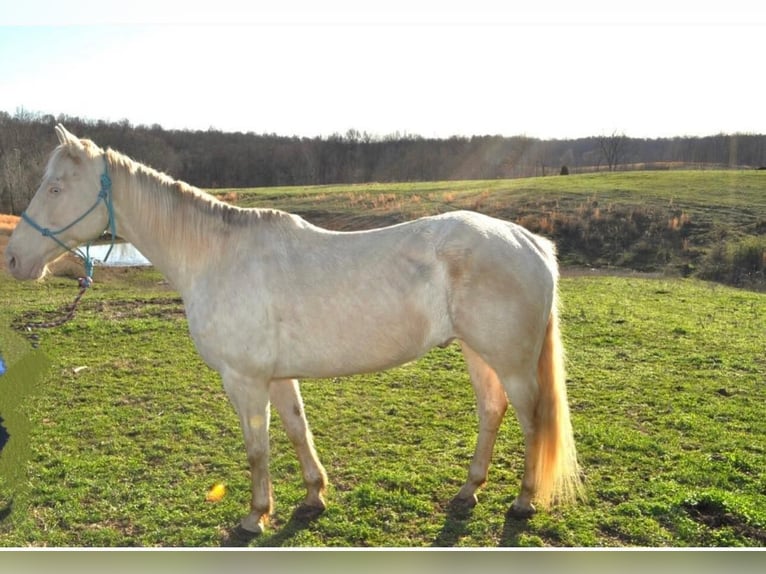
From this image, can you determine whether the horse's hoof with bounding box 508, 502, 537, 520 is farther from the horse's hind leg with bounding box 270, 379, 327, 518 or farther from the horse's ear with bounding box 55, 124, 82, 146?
the horse's ear with bounding box 55, 124, 82, 146

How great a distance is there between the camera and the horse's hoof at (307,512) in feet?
9.46

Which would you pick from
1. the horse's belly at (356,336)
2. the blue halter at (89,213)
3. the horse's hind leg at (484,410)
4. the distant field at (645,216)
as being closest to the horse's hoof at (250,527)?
the horse's belly at (356,336)

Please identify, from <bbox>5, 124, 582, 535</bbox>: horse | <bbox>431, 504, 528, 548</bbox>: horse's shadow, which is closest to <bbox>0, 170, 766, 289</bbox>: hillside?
<bbox>5, 124, 582, 535</bbox>: horse

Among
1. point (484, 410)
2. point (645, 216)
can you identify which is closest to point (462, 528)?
point (484, 410)

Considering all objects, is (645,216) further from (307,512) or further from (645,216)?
(307,512)

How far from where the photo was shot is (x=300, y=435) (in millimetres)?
2973

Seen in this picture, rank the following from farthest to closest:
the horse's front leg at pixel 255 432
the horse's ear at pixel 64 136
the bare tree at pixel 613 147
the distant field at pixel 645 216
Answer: the distant field at pixel 645 216
the bare tree at pixel 613 147
the horse's front leg at pixel 255 432
the horse's ear at pixel 64 136

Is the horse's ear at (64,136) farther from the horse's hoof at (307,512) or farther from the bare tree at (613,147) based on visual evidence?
the bare tree at (613,147)

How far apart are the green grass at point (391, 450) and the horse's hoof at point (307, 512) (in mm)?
66

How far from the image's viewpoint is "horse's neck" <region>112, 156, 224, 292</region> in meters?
2.74

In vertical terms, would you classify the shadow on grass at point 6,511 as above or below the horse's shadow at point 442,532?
below

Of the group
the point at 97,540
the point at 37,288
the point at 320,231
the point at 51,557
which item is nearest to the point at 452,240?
the point at 320,231

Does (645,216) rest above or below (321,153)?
below

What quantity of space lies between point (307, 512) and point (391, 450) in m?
0.85
